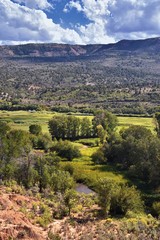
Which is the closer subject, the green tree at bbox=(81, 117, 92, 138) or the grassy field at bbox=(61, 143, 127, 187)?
the grassy field at bbox=(61, 143, 127, 187)

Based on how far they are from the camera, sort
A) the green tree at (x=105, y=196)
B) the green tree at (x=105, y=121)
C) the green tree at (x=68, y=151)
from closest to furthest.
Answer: the green tree at (x=105, y=196)
the green tree at (x=68, y=151)
the green tree at (x=105, y=121)

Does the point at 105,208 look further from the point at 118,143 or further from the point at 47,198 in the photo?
the point at 118,143

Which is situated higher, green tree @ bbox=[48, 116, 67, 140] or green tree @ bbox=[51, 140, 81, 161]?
green tree @ bbox=[48, 116, 67, 140]

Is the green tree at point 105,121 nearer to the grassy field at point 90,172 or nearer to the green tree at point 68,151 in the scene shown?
the green tree at point 68,151

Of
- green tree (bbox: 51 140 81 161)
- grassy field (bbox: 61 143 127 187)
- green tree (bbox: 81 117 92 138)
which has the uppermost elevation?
green tree (bbox: 81 117 92 138)

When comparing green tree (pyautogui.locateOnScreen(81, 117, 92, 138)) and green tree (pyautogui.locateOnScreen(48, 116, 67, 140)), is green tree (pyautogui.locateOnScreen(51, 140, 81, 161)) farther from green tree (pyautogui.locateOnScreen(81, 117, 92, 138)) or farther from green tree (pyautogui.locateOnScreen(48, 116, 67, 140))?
green tree (pyautogui.locateOnScreen(81, 117, 92, 138))

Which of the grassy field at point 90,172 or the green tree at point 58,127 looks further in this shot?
the green tree at point 58,127

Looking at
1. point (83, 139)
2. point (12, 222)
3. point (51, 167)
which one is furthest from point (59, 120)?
point (12, 222)

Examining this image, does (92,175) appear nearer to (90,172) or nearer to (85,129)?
(90,172)

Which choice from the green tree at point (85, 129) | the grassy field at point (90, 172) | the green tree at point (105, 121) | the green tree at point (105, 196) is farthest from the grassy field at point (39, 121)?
the green tree at point (105, 196)

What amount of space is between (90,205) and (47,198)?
616 cm

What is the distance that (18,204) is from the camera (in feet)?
133

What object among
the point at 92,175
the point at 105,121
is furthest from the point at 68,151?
the point at 105,121

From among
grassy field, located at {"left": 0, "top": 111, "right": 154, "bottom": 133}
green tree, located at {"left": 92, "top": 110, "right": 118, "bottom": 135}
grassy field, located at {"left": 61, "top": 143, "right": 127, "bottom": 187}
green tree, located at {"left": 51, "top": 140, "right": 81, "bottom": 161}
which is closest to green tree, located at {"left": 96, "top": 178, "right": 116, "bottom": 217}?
grassy field, located at {"left": 61, "top": 143, "right": 127, "bottom": 187}
